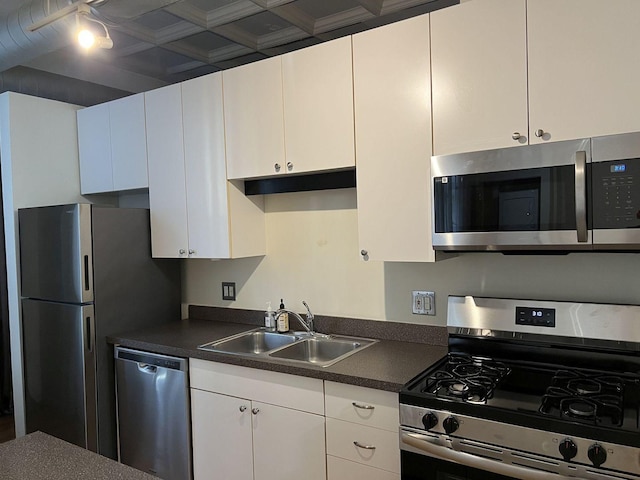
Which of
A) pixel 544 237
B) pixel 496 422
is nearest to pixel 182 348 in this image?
pixel 496 422

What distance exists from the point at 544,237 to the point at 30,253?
2916 millimetres

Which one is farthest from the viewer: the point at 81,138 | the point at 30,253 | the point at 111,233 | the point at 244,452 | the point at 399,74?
the point at 81,138

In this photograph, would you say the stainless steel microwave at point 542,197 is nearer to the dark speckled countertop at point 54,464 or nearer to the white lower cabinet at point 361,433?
the white lower cabinet at point 361,433

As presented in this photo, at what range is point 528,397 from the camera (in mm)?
1729

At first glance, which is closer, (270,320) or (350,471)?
(350,471)

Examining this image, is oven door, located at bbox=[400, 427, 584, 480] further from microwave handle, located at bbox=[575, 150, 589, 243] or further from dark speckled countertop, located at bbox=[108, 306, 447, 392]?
microwave handle, located at bbox=[575, 150, 589, 243]

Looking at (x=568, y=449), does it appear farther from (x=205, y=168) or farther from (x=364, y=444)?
(x=205, y=168)

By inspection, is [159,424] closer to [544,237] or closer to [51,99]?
[544,237]

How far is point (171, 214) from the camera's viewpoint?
2.95 metres

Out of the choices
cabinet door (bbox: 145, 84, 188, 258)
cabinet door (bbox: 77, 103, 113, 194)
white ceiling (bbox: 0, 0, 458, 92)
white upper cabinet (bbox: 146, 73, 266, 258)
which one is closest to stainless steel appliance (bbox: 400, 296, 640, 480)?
white upper cabinet (bbox: 146, 73, 266, 258)

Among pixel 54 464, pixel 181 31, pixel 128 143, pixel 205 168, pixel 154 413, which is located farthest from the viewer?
pixel 128 143

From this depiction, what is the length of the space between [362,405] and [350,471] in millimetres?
291

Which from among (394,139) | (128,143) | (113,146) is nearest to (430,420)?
(394,139)

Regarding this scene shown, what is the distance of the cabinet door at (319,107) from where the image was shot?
2.26 metres
